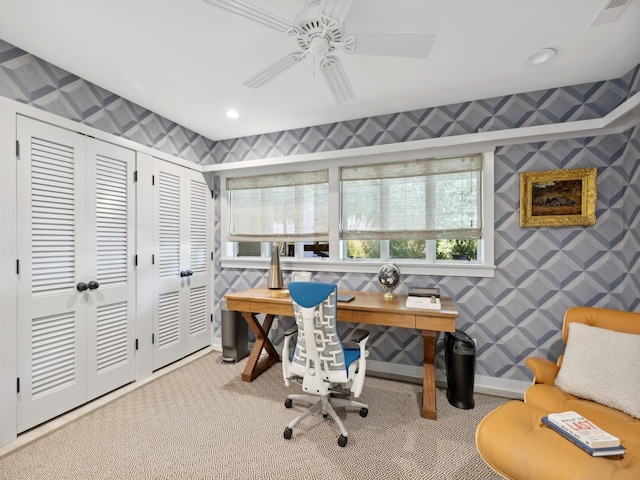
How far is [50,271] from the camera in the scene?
7.54 ft

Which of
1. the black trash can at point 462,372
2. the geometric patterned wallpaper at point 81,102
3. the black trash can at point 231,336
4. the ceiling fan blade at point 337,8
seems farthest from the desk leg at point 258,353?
the ceiling fan blade at point 337,8

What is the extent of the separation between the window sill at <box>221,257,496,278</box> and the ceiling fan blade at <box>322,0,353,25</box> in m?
2.19

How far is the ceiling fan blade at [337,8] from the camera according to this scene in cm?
138

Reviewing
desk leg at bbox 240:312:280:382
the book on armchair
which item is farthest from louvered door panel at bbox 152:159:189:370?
the book on armchair

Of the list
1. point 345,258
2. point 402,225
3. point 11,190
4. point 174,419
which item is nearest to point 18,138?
point 11,190

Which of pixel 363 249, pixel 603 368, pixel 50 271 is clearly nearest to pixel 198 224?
pixel 50 271

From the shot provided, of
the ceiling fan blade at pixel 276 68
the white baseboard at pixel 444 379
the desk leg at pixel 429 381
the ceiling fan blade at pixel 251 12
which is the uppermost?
the ceiling fan blade at pixel 251 12

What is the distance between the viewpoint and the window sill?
9.41 ft

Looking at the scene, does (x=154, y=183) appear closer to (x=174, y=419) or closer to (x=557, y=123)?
(x=174, y=419)

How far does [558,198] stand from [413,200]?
1.18 metres

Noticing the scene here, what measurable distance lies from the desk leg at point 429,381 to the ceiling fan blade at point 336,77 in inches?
73.7

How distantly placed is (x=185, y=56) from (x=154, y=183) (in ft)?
4.58

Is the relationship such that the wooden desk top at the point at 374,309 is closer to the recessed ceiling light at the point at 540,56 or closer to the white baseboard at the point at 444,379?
the white baseboard at the point at 444,379

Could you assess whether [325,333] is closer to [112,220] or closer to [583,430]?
[583,430]
